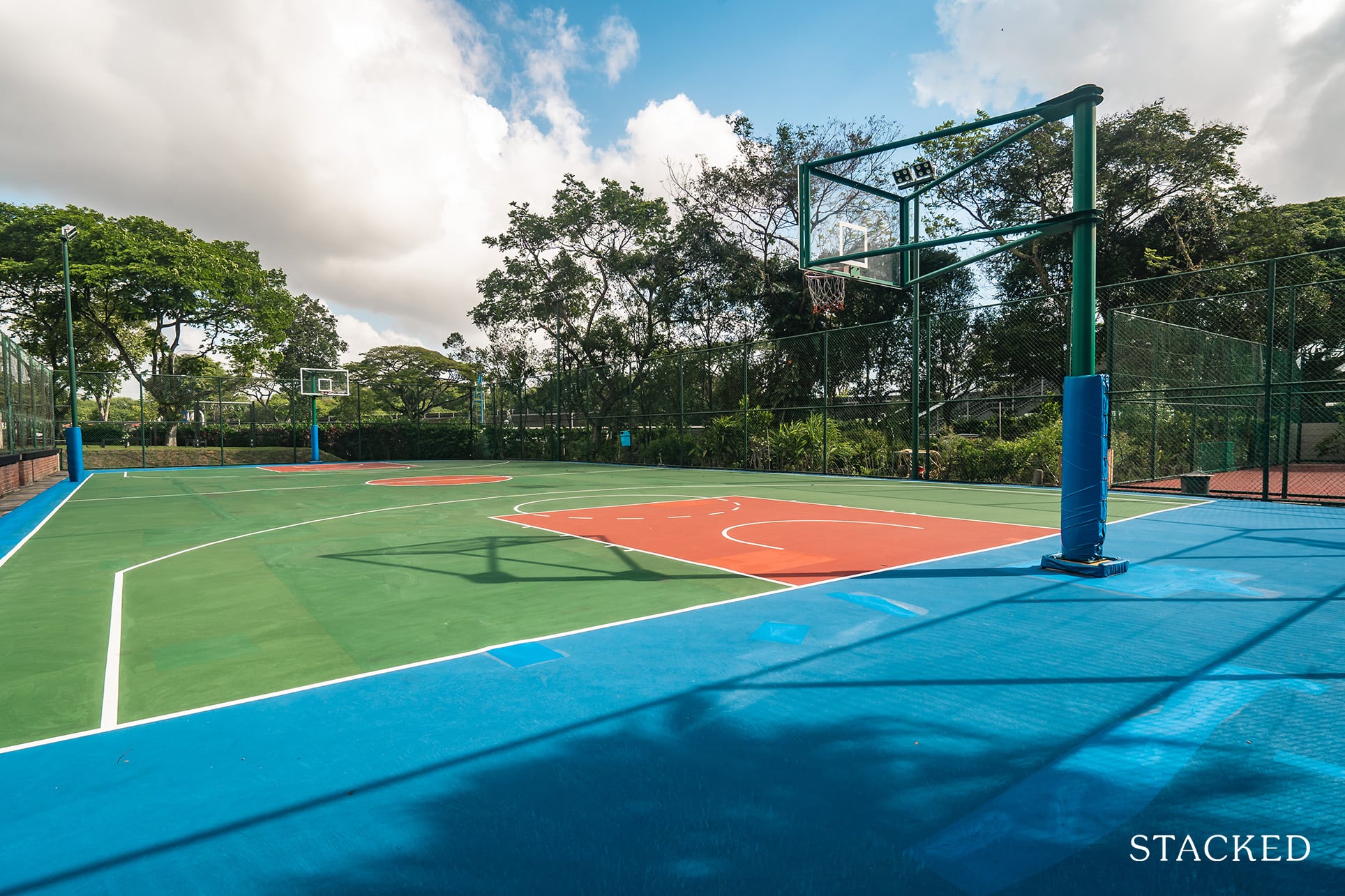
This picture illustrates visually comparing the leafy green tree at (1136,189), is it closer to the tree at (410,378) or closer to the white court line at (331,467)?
the white court line at (331,467)

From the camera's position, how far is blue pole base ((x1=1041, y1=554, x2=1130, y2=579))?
598 cm

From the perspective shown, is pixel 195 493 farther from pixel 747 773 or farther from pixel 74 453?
pixel 747 773

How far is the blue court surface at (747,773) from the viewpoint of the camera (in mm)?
2152

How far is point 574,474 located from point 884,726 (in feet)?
57.6

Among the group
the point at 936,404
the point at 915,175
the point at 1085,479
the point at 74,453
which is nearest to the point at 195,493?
the point at 74,453

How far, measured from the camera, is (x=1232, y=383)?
16969 mm

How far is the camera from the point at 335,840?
230 cm

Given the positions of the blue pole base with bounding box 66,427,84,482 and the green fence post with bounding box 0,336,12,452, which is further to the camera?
the blue pole base with bounding box 66,427,84,482

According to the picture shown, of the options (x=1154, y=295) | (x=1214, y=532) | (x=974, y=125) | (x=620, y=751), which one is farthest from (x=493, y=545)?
(x=1154, y=295)

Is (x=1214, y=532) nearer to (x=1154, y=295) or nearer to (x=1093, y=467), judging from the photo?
(x=1093, y=467)

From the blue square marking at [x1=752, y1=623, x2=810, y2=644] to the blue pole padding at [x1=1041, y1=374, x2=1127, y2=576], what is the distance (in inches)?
121

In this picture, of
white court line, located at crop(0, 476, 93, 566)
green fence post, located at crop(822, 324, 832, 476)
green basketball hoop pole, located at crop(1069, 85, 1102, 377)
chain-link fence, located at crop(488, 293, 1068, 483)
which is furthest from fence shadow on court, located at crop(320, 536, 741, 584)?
green fence post, located at crop(822, 324, 832, 476)

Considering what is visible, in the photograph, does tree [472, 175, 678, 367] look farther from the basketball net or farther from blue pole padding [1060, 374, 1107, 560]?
blue pole padding [1060, 374, 1107, 560]

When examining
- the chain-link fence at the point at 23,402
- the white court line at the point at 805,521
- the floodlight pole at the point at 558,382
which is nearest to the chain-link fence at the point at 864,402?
the floodlight pole at the point at 558,382
